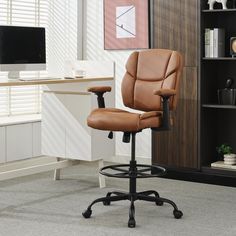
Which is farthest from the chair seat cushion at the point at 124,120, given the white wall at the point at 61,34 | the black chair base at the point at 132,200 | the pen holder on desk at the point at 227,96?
the white wall at the point at 61,34

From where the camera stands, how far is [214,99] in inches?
201

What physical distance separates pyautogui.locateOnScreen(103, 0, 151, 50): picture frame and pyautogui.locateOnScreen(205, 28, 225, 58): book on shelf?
71 centimetres

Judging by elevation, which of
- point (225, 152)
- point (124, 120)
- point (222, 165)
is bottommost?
point (222, 165)

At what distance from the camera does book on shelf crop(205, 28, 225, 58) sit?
16.1 feet

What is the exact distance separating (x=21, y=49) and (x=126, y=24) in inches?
51.3

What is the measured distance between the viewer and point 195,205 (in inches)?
166

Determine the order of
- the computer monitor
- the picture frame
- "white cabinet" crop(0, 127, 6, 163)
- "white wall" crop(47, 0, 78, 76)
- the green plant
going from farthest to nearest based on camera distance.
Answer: "white wall" crop(47, 0, 78, 76) → the picture frame → "white cabinet" crop(0, 127, 6, 163) → the green plant → the computer monitor

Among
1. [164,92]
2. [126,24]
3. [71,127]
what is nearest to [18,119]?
[71,127]

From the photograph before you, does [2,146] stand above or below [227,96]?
below

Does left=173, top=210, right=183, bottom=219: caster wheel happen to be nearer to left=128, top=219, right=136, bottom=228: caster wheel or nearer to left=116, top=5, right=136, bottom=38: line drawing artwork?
left=128, top=219, right=136, bottom=228: caster wheel

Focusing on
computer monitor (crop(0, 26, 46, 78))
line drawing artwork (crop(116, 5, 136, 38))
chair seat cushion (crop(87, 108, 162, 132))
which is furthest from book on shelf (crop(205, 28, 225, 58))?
computer monitor (crop(0, 26, 46, 78))

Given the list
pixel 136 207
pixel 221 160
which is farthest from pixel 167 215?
pixel 221 160

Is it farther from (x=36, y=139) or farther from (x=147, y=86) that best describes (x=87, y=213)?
(x=36, y=139)

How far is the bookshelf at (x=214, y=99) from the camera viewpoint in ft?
16.1
